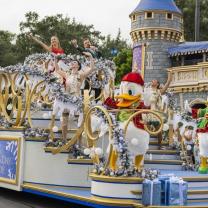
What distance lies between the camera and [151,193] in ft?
20.3

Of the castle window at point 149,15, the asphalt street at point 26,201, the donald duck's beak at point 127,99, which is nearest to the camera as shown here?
the donald duck's beak at point 127,99

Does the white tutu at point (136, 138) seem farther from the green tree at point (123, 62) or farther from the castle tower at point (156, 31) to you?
the green tree at point (123, 62)

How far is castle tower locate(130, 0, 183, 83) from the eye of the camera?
2850cm

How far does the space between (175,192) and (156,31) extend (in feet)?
75.8

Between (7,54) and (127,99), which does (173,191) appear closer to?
(127,99)

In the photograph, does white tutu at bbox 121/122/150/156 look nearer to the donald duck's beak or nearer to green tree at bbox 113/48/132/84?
the donald duck's beak

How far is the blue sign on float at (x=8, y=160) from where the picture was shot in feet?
26.9

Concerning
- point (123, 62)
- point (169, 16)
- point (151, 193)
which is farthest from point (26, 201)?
point (123, 62)

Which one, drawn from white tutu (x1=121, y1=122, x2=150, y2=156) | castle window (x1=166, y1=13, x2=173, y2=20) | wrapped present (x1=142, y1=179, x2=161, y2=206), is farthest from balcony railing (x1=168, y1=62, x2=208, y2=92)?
wrapped present (x1=142, y1=179, x2=161, y2=206)

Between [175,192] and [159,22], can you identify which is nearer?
[175,192]

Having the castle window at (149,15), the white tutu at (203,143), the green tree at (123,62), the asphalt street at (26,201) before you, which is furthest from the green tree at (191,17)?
the asphalt street at (26,201)

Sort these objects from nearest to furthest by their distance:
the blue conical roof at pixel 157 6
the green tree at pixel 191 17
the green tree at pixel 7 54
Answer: the blue conical roof at pixel 157 6, the green tree at pixel 7 54, the green tree at pixel 191 17

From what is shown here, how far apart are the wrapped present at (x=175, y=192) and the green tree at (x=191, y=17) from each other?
33.9 meters

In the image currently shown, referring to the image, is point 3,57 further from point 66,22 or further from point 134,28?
point 134,28
